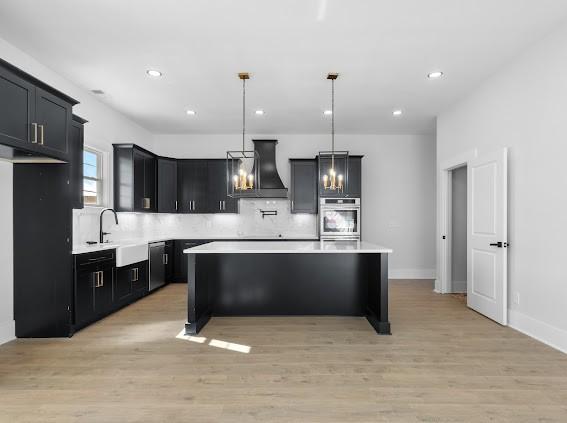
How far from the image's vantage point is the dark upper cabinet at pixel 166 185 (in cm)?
636

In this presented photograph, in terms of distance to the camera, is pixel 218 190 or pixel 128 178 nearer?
pixel 128 178

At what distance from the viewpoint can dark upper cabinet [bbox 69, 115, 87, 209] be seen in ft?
11.9

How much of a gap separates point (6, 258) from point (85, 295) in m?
0.81

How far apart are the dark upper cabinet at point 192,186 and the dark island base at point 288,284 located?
281 cm

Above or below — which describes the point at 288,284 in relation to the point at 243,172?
below

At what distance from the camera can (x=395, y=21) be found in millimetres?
2965

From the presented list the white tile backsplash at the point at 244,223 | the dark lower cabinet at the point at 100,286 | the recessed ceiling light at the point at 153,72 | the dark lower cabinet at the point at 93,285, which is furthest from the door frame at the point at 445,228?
the dark lower cabinet at the point at 93,285

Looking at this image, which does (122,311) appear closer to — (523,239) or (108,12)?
(108,12)

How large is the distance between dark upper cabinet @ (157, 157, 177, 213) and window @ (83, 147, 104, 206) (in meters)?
1.23

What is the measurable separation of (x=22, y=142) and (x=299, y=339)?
9.98ft

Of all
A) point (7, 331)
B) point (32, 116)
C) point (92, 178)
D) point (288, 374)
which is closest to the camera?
point (288, 374)

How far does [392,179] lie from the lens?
700 centimetres

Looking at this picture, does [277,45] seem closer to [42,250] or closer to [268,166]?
[42,250]

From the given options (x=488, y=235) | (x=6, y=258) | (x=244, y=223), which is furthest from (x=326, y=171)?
(x=6, y=258)
